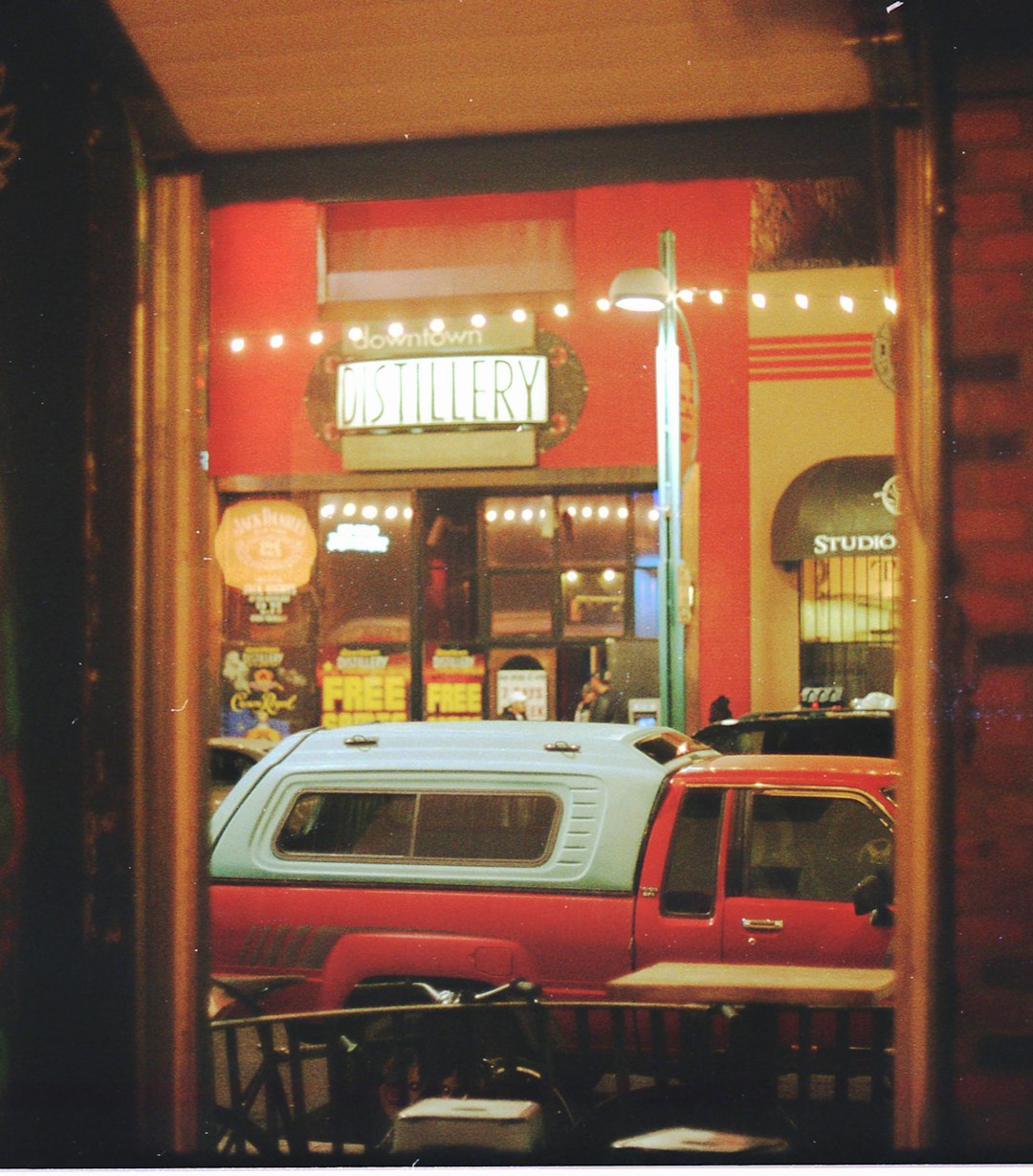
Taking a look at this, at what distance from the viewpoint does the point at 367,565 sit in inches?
519

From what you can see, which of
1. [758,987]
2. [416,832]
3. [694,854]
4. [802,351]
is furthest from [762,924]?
[802,351]

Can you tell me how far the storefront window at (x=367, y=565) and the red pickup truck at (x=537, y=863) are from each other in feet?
26.2

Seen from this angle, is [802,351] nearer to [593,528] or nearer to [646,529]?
[646,529]

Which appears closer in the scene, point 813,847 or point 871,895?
point 871,895

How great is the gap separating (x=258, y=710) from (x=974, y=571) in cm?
1126

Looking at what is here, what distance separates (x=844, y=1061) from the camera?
3.37m

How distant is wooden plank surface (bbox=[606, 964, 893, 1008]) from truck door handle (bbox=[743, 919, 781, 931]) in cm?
62

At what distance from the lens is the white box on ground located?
2.94 meters

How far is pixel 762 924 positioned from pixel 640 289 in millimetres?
5082

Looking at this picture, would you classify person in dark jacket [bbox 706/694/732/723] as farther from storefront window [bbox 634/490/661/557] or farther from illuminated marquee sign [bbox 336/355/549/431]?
illuminated marquee sign [bbox 336/355/549/431]

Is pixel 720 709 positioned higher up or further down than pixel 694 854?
higher up

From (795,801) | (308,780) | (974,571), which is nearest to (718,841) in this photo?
(795,801)

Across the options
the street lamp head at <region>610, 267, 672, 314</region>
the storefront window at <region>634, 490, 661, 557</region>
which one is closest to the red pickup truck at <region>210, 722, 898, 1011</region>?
the street lamp head at <region>610, 267, 672, 314</region>

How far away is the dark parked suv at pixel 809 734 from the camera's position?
22.9 feet
